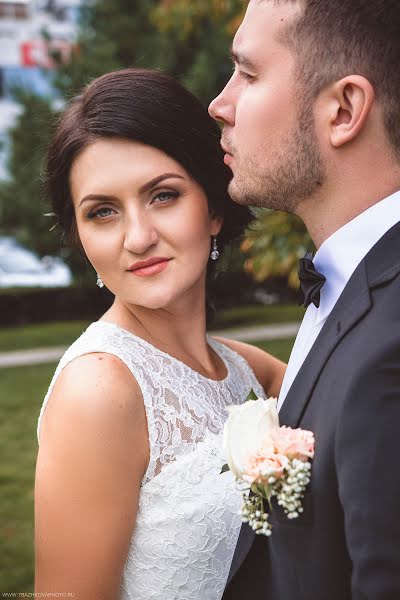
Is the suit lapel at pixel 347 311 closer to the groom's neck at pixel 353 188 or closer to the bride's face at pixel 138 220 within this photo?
the groom's neck at pixel 353 188

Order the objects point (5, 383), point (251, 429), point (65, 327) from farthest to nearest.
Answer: point (65, 327) < point (5, 383) < point (251, 429)

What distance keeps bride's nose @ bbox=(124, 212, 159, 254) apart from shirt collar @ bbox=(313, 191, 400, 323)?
678 mm

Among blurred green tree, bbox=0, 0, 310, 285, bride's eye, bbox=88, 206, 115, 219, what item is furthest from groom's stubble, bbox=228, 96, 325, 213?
blurred green tree, bbox=0, 0, 310, 285

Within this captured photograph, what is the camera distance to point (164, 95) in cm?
273

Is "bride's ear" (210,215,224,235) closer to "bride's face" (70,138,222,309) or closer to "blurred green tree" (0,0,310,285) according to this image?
"bride's face" (70,138,222,309)

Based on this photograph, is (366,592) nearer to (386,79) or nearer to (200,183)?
(386,79)

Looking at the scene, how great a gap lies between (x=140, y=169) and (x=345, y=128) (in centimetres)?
83

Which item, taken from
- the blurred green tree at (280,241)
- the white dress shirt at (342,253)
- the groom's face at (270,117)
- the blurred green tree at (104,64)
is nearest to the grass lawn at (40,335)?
the blurred green tree at (104,64)

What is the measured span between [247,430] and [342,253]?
0.55 metres

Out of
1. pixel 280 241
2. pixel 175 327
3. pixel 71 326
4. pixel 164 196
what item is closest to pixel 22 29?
pixel 71 326

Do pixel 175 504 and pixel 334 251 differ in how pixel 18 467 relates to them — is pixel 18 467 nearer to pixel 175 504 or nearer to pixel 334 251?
pixel 175 504

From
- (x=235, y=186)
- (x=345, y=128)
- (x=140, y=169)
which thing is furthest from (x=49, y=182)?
Answer: (x=345, y=128)

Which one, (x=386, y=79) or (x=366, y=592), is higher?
(x=386, y=79)

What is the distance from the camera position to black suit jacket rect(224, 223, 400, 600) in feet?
5.05
